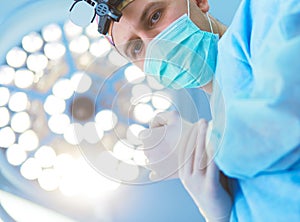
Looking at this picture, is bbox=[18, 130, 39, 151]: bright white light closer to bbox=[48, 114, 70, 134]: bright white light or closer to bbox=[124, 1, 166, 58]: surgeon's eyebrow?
bbox=[48, 114, 70, 134]: bright white light

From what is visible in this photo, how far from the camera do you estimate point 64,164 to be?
4.05 ft

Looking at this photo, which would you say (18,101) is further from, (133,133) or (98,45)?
(133,133)

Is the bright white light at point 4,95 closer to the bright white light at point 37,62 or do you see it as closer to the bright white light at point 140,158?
the bright white light at point 37,62

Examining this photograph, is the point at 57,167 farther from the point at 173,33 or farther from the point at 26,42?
the point at 173,33

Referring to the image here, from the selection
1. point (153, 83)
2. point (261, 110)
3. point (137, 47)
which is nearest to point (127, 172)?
point (153, 83)

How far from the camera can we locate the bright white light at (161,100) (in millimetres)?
939

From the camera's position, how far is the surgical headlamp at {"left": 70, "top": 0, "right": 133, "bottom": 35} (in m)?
1.11

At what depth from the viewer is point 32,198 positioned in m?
1.31

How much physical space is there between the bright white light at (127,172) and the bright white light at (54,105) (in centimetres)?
43

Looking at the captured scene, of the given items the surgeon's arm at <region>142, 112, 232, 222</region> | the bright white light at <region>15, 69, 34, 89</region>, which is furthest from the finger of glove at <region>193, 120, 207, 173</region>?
the bright white light at <region>15, 69, 34, 89</region>

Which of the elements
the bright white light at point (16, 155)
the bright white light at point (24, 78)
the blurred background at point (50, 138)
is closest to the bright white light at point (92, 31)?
the blurred background at point (50, 138)

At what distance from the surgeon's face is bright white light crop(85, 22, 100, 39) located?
14 centimetres

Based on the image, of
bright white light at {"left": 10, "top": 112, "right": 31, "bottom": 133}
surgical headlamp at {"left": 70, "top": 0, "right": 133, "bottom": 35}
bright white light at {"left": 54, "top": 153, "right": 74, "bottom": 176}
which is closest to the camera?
surgical headlamp at {"left": 70, "top": 0, "right": 133, "bottom": 35}

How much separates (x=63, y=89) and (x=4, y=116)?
242 millimetres
